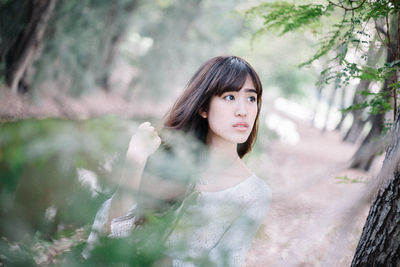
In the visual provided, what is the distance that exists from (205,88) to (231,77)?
0.18m

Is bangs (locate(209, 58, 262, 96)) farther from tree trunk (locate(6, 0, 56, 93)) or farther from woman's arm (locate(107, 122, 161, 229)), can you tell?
tree trunk (locate(6, 0, 56, 93))

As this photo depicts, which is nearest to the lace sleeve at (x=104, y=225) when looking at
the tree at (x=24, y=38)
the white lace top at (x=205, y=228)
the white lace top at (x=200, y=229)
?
the white lace top at (x=200, y=229)

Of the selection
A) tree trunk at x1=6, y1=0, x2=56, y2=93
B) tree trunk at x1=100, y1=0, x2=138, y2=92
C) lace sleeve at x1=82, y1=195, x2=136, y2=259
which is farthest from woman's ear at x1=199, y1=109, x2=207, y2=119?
tree trunk at x1=100, y1=0, x2=138, y2=92

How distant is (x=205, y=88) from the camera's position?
1984mm

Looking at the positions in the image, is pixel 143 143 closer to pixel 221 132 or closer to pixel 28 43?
pixel 221 132

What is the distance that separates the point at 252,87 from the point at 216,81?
0.73 feet

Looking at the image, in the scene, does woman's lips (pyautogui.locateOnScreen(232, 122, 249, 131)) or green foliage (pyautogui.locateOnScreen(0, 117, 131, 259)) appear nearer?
green foliage (pyautogui.locateOnScreen(0, 117, 131, 259))

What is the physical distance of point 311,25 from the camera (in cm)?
263

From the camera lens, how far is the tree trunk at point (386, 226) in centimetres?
148

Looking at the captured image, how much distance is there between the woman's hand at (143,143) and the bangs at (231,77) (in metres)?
0.59

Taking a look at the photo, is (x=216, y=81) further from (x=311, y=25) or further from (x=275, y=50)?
(x=275, y=50)

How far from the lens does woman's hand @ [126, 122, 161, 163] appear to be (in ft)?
4.17

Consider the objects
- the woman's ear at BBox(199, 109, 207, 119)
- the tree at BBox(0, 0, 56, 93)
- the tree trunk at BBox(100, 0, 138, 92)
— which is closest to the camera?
the woman's ear at BBox(199, 109, 207, 119)

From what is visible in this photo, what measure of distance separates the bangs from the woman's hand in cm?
59
